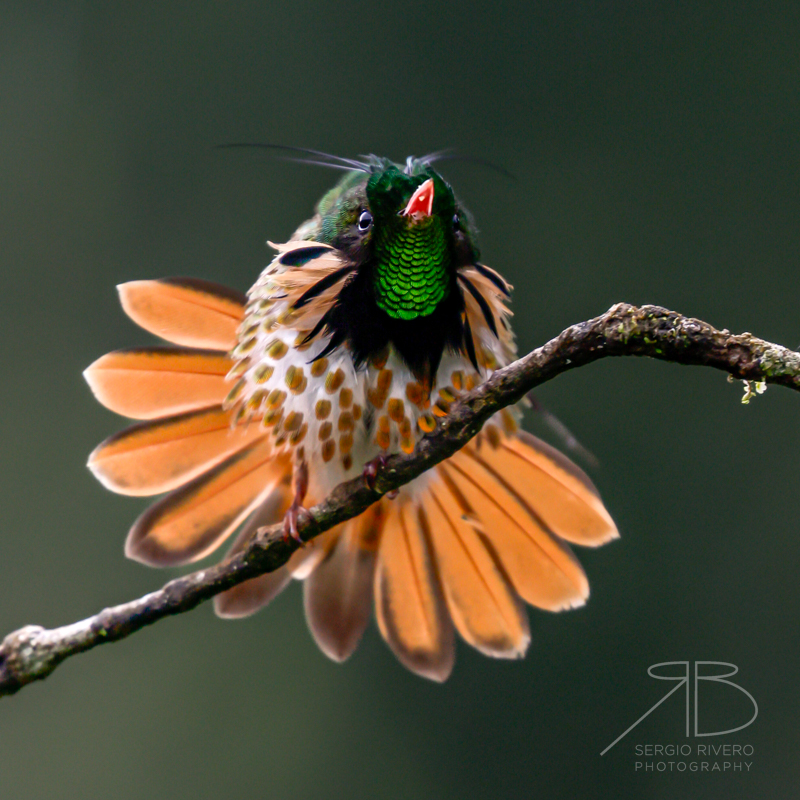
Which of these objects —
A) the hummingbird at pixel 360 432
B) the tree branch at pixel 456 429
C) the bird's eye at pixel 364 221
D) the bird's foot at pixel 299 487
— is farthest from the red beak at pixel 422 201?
the bird's foot at pixel 299 487

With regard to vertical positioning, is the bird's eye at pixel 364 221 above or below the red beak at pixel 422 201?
above

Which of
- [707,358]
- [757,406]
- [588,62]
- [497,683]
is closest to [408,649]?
[707,358]

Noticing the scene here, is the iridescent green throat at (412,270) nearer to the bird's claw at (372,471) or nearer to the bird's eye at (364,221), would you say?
the bird's eye at (364,221)

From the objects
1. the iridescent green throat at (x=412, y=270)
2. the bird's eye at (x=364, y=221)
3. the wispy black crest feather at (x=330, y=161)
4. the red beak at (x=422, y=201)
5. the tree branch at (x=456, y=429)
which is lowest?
the tree branch at (x=456, y=429)

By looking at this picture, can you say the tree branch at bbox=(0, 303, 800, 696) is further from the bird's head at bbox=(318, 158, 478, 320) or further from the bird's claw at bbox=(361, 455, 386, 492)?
the bird's head at bbox=(318, 158, 478, 320)

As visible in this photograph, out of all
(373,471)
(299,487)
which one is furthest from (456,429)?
(299,487)

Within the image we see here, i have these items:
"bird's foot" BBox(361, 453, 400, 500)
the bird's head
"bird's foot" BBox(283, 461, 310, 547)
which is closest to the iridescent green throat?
the bird's head

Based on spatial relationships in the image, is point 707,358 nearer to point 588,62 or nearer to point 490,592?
point 490,592

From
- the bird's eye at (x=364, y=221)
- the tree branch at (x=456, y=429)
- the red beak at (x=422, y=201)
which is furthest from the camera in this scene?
the bird's eye at (x=364, y=221)
